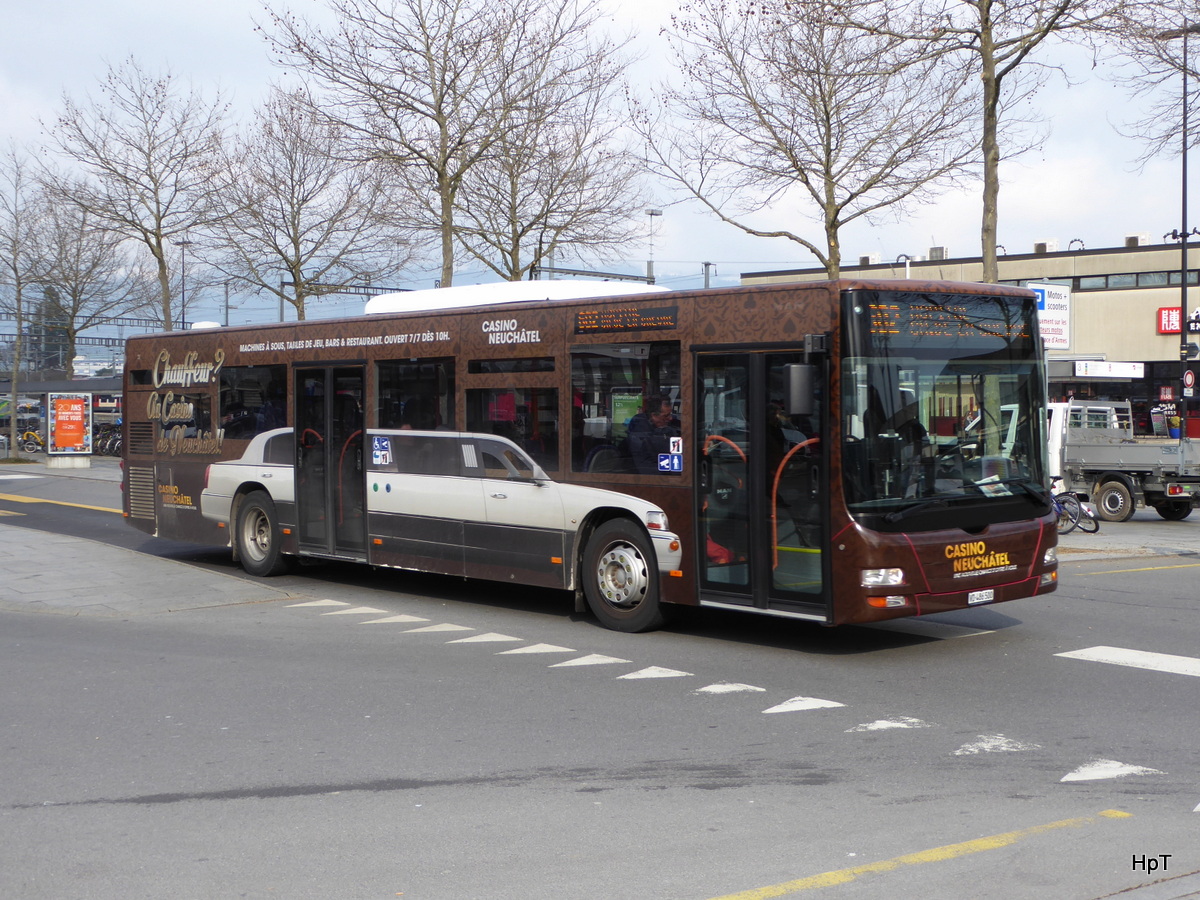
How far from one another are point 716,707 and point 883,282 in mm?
3280

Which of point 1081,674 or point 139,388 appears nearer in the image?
point 1081,674

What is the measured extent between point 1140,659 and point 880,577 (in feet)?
6.57

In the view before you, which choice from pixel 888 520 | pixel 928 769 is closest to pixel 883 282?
pixel 888 520

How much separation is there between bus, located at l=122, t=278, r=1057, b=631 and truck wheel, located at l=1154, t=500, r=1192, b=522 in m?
13.9

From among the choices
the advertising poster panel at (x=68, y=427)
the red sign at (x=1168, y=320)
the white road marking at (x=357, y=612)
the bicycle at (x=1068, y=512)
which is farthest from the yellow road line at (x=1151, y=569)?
the red sign at (x=1168, y=320)

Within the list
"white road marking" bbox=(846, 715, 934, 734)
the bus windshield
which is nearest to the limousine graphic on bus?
the bus windshield

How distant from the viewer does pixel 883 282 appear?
8.98 metres

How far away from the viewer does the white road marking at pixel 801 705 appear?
7.55 meters

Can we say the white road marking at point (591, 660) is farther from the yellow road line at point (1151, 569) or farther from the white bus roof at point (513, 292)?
the yellow road line at point (1151, 569)

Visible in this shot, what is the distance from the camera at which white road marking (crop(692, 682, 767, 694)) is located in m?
8.06

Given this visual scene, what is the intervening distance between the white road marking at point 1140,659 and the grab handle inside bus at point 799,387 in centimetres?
266

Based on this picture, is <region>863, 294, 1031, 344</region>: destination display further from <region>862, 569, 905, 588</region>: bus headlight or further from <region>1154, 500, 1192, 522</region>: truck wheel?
<region>1154, 500, 1192, 522</region>: truck wheel

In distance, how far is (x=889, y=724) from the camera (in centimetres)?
718

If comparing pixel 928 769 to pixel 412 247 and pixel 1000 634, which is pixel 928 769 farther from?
pixel 412 247
